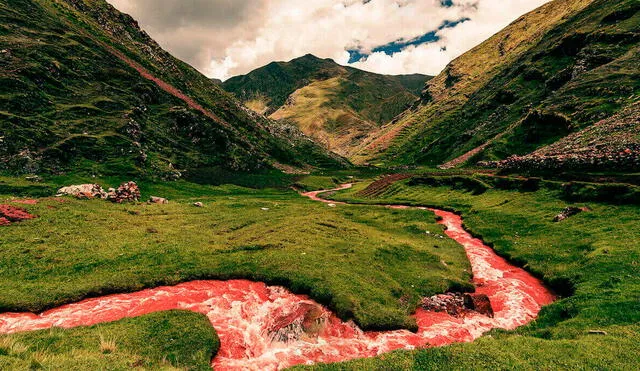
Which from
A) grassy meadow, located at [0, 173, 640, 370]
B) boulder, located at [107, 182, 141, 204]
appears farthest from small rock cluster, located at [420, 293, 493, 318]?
→ boulder, located at [107, 182, 141, 204]

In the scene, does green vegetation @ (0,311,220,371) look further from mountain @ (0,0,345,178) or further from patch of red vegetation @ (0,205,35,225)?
mountain @ (0,0,345,178)

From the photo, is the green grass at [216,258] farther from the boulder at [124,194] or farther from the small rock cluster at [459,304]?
the boulder at [124,194]

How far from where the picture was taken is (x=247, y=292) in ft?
94.9

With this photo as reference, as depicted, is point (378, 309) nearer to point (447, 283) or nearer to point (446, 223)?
point (447, 283)

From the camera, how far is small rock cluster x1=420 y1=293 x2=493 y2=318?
27814 millimetres

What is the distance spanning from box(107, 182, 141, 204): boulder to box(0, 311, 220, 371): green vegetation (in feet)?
144

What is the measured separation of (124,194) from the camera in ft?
193

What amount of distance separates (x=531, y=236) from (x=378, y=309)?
1240 inches

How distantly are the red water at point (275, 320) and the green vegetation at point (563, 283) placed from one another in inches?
144

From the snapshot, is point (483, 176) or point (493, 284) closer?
point (493, 284)

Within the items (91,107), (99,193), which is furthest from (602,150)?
(91,107)

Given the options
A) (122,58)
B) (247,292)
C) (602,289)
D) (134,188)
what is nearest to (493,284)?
(602,289)

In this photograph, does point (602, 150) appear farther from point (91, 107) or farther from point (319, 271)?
point (91, 107)

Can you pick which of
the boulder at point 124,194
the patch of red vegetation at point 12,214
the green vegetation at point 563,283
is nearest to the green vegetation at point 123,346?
the green vegetation at point 563,283
